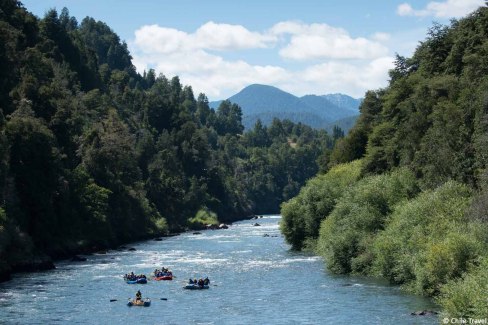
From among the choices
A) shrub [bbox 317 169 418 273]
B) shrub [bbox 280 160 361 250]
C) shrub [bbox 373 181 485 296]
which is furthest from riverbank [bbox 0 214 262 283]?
shrub [bbox 373 181 485 296]

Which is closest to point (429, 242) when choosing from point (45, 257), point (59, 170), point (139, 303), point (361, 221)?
point (361, 221)

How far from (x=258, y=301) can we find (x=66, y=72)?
126m

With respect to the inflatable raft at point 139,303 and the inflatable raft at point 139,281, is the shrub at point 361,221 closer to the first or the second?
the inflatable raft at point 139,281

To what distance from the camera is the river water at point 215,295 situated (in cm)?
5794

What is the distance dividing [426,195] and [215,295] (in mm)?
22933

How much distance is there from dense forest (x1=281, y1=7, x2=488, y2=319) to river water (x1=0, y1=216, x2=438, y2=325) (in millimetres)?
3248

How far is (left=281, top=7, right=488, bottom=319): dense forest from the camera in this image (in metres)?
56.8

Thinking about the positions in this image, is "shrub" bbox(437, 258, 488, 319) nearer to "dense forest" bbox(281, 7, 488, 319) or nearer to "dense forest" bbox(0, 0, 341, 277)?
"dense forest" bbox(281, 7, 488, 319)

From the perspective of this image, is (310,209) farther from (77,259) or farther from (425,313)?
(425,313)

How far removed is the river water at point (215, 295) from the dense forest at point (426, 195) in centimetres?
325

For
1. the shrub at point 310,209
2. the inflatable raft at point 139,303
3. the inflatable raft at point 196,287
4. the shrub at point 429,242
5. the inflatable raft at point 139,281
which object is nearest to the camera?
the shrub at point 429,242

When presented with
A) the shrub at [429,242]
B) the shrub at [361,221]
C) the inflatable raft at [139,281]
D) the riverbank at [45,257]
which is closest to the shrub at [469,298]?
the shrub at [429,242]

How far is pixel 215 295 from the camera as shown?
70500 mm

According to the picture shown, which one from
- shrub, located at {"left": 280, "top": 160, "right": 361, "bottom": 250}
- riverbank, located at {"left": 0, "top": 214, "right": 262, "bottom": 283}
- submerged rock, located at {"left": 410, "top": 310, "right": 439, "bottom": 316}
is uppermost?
shrub, located at {"left": 280, "top": 160, "right": 361, "bottom": 250}
